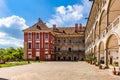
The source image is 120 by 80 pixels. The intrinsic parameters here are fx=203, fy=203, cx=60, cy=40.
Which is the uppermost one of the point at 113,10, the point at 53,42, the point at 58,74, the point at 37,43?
the point at 113,10

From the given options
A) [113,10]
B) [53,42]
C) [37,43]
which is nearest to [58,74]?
[113,10]

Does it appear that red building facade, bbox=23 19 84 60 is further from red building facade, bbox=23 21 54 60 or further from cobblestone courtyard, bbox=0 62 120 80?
cobblestone courtyard, bbox=0 62 120 80

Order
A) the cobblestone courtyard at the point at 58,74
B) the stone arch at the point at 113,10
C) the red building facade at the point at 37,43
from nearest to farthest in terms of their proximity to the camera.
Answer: the cobblestone courtyard at the point at 58,74 < the stone arch at the point at 113,10 < the red building facade at the point at 37,43

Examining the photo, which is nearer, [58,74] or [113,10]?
[58,74]

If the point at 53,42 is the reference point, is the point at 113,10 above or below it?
above

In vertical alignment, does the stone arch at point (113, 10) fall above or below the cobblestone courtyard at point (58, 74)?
above

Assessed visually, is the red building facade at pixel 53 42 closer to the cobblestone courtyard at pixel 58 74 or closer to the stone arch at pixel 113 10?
the stone arch at pixel 113 10

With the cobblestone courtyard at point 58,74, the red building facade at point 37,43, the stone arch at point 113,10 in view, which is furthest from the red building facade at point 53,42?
the cobblestone courtyard at point 58,74

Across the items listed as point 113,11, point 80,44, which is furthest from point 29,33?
point 113,11

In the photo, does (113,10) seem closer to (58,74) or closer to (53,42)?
(58,74)

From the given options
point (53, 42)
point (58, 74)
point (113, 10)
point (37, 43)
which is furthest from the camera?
point (53, 42)

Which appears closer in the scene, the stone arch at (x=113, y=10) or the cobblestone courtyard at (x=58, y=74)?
the cobblestone courtyard at (x=58, y=74)

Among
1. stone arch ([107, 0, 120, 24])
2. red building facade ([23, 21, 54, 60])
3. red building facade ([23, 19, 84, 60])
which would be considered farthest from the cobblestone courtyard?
red building facade ([23, 19, 84, 60])

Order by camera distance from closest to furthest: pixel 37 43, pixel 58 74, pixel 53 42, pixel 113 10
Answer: pixel 58 74
pixel 113 10
pixel 37 43
pixel 53 42
